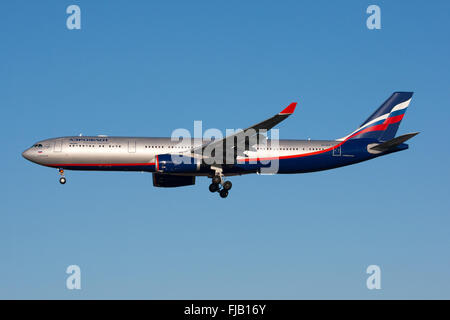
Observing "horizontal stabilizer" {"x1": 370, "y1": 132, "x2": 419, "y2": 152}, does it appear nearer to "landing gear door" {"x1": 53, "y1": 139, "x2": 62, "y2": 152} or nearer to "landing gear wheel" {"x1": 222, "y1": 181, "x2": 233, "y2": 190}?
"landing gear wheel" {"x1": 222, "y1": 181, "x2": 233, "y2": 190}

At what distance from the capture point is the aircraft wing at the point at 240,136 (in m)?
49.6

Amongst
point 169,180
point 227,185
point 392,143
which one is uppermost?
point 392,143

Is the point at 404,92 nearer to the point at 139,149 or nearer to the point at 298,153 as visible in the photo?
the point at 298,153

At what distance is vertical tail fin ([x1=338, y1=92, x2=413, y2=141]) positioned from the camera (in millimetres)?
63438

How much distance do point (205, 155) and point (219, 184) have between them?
318cm

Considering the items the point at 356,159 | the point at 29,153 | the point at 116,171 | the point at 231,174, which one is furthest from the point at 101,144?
the point at 356,159

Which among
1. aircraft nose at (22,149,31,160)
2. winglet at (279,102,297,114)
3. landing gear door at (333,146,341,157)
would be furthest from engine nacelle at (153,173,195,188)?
winglet at (279,102,297,114)

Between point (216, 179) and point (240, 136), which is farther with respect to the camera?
point (216, 179)

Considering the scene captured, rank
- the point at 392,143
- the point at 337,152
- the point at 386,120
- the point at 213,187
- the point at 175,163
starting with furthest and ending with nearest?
the point at 386,120 → the point at 337,152 → the point at 392,143 → the point at 213,187 → the point at 175,163

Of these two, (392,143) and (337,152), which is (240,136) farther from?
(392,143)

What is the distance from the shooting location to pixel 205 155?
56.9 meters

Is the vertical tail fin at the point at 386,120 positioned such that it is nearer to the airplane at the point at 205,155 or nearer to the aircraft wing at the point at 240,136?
the airplane at the point at 205,155

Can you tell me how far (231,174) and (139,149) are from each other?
8040 mm

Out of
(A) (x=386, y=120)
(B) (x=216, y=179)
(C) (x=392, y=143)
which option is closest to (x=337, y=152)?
(C) (x=392, y=143)
